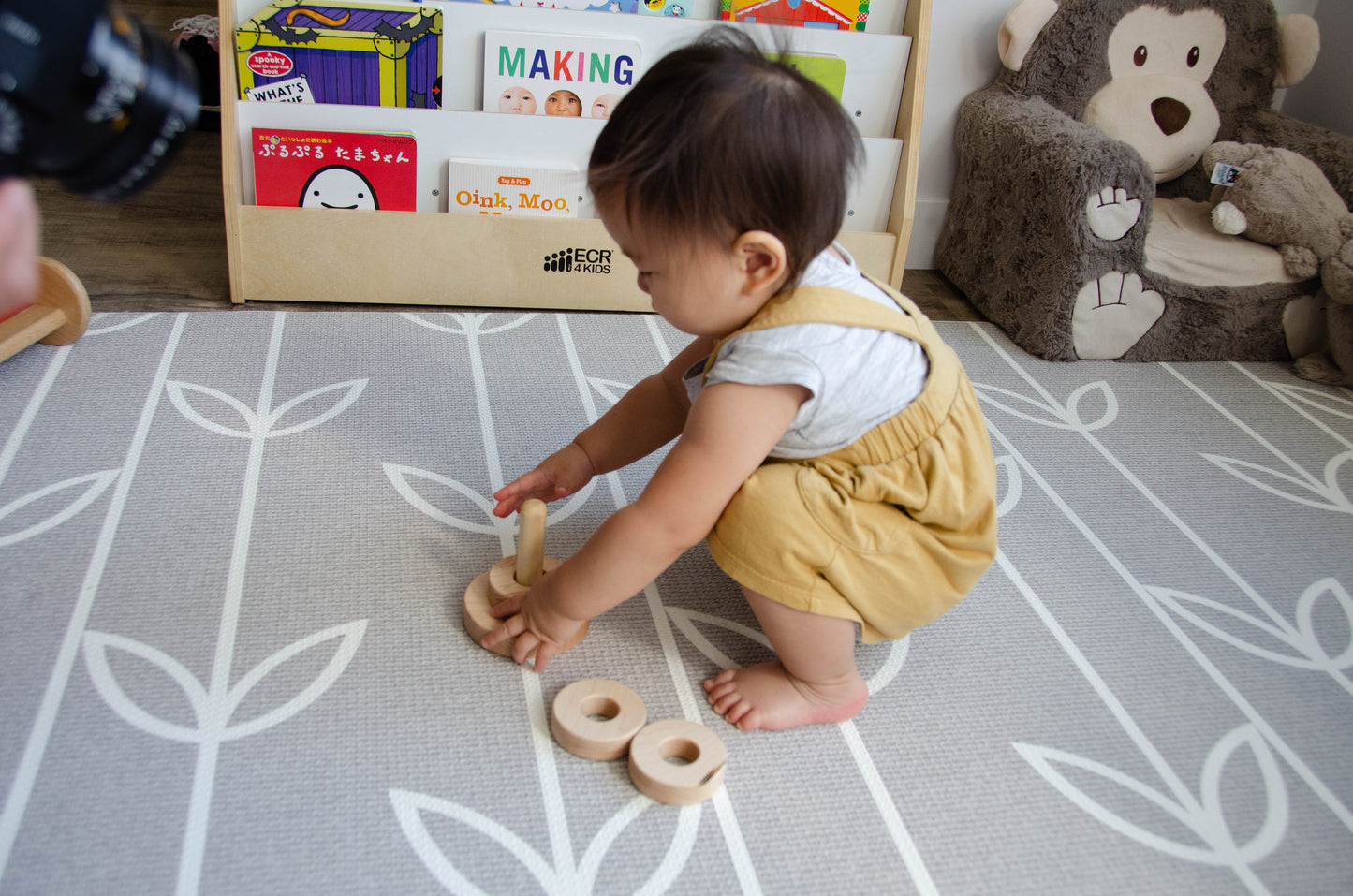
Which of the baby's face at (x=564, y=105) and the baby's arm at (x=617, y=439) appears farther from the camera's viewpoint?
the baby's face at (x=564, y=105)

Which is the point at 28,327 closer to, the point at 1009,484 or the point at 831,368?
the point at 831,368

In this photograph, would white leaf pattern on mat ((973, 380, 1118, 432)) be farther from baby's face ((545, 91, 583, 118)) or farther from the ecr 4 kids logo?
baby's face ((545, 91, 583, 118))

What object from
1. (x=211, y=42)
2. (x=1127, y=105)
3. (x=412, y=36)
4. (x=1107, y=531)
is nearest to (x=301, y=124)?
(x=412, y=36)

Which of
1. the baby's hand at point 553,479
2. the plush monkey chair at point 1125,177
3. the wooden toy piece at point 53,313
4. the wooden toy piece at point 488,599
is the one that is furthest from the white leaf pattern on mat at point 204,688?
the plush monkey chair at point 1125,177

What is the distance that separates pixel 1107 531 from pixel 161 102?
104 centimetres

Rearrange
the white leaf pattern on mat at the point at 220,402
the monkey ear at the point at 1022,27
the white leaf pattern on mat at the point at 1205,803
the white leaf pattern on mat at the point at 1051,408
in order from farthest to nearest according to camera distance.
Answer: the monkey ear at the point at 1022,27, the white leaf pattern on mat at the point at 1051,408, the white leaf pattern on mat at the point at 220,402, the white leaf pattern on mat at the point at 1205,803

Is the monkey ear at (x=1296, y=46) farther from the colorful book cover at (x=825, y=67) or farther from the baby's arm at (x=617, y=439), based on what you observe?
the baby's arm at (x=617, y=439)

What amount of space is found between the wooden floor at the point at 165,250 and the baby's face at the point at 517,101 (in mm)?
329

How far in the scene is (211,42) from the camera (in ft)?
6.31

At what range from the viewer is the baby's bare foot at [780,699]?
0.86 m

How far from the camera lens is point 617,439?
1032mm

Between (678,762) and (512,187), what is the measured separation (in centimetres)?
94

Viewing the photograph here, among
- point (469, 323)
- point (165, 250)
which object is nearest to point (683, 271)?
point (469, 323)

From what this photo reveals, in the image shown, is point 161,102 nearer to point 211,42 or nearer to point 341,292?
point 341,292
